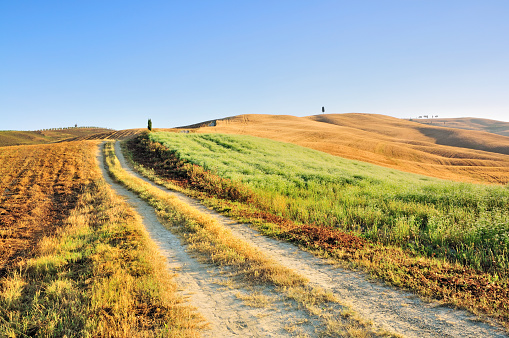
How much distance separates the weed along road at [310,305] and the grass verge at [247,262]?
22 millimetres

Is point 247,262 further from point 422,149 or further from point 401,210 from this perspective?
point 422,149

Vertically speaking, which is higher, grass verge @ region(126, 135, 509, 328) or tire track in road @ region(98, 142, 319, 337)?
grass verge @ region(126, 135, 509, 328)

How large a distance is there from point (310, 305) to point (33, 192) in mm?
17570

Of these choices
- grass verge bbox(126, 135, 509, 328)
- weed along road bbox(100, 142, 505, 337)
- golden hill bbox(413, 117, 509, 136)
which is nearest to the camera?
weed along road bbox(100, 142, 505, 337)

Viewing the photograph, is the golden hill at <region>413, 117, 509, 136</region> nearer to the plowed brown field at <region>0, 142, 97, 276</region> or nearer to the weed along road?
the weed along road

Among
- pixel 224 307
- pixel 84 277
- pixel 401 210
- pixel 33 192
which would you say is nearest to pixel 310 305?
pixel 224 307

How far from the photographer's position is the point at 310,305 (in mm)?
4910

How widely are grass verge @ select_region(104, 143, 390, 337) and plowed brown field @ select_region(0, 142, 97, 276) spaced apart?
4.41m

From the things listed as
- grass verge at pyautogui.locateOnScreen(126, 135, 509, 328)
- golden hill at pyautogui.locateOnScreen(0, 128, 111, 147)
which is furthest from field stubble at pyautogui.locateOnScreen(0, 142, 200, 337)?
golden hill at pyautogui.locateOnScreen(0, 128, 111, 147)

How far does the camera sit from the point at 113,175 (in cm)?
2086

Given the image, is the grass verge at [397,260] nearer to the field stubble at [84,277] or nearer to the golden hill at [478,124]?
the field stubble at [84,277]

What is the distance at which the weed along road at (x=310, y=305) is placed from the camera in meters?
4.30

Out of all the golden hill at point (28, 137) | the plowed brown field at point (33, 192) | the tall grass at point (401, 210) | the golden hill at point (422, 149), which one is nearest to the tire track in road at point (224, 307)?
the plowed brown field at point (33, 192)

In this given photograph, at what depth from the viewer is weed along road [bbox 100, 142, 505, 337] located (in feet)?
14.1
